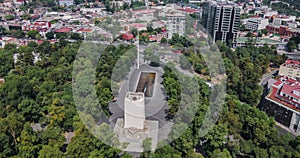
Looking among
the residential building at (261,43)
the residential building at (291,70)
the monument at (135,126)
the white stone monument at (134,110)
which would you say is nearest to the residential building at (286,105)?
the residential building at (291,70)

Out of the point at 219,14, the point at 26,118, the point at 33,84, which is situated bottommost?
the point at 26,118

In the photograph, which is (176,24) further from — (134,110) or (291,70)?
(134,110)

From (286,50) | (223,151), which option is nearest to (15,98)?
(223,151)

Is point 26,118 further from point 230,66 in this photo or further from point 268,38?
point 268,38

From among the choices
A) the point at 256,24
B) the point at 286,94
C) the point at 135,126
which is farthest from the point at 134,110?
the point at 256,24

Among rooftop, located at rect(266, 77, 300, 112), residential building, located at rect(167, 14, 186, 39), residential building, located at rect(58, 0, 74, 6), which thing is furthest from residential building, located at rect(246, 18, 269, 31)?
residential building, located at rect(58, 0, 74, 6)

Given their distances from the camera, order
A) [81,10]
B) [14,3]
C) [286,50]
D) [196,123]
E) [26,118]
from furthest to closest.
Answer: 1. [14,3]
2. [81,10]
3. [286,50]
4. [26,118]
5. [196,123]

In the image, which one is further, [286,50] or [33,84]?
[286,50]

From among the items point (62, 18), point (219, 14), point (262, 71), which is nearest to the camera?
point (262, 71)
